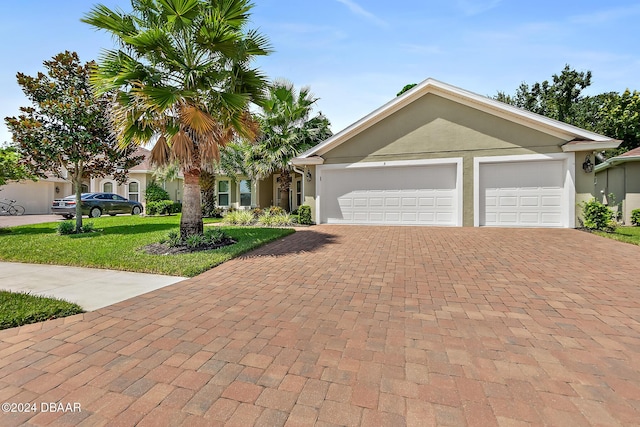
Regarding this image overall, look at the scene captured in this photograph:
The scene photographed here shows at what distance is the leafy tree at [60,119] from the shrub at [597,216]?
54.6ft

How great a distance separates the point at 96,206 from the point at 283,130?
12752 millimetres

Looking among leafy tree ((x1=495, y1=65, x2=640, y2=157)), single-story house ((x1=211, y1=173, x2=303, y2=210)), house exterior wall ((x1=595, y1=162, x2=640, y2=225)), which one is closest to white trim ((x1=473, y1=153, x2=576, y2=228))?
house exterior wall ((x1=595, y1=162, x2=640, y2=225))

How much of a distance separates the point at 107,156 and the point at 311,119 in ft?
30.5

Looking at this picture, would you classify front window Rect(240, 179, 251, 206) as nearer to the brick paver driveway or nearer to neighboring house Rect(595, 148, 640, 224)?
the brick paver driveway

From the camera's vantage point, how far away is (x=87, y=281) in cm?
514

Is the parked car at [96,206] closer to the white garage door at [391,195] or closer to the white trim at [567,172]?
the white garage door at [391,195]

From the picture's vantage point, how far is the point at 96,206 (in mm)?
18109

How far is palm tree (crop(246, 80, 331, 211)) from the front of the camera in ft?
48.1

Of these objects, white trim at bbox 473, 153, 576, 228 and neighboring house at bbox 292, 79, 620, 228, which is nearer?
white trim at bbox 473, 153, 576, 228

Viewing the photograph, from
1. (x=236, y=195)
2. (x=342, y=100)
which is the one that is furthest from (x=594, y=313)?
(x=236, y=195)

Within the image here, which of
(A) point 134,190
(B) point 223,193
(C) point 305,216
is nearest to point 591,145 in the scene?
(C) point 305,216

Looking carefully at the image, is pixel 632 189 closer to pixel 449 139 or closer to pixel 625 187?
pixel 625 187

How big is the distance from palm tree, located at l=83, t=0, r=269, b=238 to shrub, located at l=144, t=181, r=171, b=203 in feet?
50.8

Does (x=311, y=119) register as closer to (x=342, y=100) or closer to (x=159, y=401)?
(x=342, y=100)
